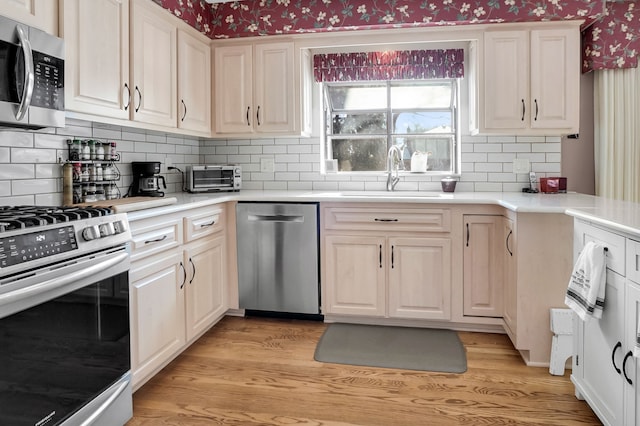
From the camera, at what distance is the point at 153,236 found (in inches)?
→ 91.2

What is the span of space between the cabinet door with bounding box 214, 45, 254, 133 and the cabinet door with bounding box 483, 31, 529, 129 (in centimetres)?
178

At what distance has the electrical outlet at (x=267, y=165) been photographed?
401cm

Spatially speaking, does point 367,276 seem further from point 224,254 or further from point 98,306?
point 98,306

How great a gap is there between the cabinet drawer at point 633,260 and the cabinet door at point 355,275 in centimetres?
168

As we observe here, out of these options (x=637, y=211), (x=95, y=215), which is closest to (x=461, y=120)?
(x=637, y=211)

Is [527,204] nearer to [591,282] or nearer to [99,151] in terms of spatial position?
[591,282]

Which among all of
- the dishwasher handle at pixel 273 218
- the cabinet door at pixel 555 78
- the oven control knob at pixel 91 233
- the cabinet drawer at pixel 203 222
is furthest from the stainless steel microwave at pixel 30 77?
the cabinet door at pixel 555 78

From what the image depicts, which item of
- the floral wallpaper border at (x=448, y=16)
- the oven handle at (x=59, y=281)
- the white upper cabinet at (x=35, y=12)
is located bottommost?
the oven handle at (x=59, y=281)

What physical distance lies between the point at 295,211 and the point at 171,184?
1.12 metres

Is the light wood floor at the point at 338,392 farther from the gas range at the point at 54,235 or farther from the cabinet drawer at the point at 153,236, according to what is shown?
the gas range at the point at 54,235

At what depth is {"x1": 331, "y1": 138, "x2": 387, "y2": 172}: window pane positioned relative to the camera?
394 centimetres

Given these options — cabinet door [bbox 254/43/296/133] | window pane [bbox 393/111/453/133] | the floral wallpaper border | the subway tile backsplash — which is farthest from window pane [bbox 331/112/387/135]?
the floral wallpaper border

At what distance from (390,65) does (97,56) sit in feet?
7.43

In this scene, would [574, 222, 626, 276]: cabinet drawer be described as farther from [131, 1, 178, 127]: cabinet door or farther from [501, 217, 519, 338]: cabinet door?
[131, 1, 178, 127]: cabinet door
